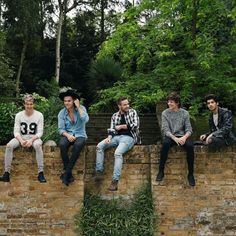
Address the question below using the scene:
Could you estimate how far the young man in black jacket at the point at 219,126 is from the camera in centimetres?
704

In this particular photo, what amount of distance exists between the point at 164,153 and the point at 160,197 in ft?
2.52

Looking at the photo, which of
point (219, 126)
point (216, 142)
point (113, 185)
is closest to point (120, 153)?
point (113, 185)

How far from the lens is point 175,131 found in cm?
710

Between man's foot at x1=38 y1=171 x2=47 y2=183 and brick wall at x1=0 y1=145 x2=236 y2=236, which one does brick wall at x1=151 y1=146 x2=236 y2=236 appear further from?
man's foot at x1=38 y1=171 x2=47 y2=183

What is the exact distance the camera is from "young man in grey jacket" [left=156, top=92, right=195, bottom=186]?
23.0 feet

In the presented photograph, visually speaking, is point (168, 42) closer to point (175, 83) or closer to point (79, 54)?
point (175, 83)

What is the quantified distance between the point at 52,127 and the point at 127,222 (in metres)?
2.42

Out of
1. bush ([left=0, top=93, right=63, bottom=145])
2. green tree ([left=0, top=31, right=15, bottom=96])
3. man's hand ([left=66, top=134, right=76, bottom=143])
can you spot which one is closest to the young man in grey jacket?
man's hand ([left=66, top=134, right=76, bottom=143])

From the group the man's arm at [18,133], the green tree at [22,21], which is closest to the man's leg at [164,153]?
the man's arm at [18,133]

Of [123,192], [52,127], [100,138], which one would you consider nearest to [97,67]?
[100,138]

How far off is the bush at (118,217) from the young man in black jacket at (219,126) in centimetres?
134

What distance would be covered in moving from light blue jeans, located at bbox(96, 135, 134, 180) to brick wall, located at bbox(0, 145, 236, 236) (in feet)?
0.87

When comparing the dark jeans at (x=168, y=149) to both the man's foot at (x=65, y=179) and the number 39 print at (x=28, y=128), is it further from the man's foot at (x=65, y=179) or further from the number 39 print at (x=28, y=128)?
the number 39 print at (x=28, y=128)

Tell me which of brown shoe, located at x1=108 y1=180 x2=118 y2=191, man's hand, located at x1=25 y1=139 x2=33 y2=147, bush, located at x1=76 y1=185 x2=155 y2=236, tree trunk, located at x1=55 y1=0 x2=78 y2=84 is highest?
tree trunk, located at x1=55 y1=0 x2=78 y2=84
